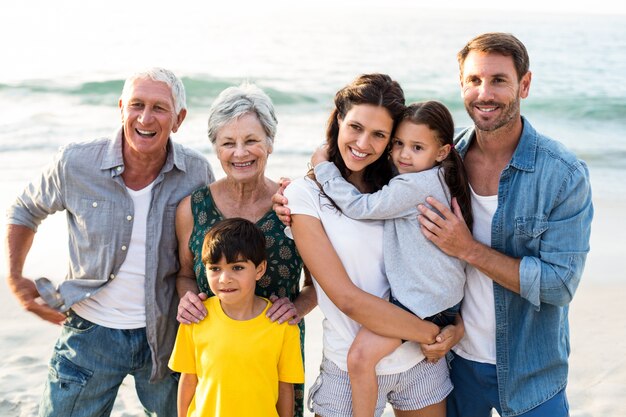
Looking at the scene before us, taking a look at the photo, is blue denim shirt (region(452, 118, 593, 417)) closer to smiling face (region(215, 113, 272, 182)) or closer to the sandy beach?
smiling face (region(215, 113, 272, 182))

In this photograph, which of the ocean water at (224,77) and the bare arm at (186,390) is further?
the ocean water at (224,77)

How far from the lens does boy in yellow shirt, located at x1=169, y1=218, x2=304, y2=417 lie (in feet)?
10.2

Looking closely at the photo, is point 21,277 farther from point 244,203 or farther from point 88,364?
point 244,203

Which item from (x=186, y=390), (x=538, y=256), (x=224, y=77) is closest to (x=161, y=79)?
(x=186, y=390)

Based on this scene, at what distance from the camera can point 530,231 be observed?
10.5 feet

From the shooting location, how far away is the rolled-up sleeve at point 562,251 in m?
3.12

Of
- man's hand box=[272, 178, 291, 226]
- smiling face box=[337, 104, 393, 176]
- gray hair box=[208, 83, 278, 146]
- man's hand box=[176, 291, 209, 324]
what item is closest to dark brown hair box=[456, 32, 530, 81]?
smiling face box=[337, 104, 393, 176]

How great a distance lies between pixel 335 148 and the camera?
341 cm

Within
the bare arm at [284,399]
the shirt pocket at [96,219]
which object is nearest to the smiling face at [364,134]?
the bare arm at [284,399]

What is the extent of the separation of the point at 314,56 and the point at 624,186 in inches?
605

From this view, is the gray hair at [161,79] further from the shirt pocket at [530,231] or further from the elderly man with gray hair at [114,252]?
the shirt pocket at [530,231]

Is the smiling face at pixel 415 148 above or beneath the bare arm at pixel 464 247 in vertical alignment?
above

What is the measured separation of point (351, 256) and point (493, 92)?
975 millimetres

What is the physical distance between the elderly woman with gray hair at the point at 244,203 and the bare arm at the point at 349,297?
0.96 feet
